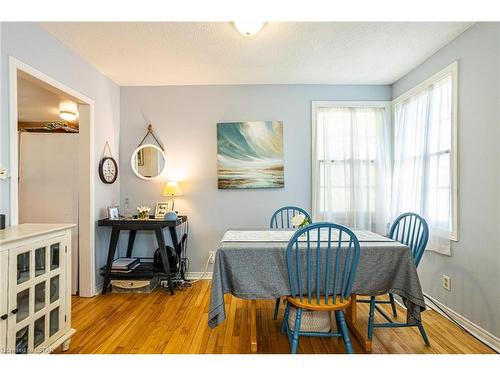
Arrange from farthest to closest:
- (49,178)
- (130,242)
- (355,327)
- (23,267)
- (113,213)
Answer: (130,242) → (113,213) → (49,178) → (355,327) → (23,267)

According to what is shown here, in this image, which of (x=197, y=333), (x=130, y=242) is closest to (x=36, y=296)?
(x=197, y=333)

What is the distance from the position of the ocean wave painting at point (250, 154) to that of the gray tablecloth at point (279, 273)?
1606 millimetres

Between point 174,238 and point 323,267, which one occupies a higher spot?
point 323,267

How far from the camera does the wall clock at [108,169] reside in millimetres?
2934

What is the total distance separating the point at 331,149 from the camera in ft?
10.9

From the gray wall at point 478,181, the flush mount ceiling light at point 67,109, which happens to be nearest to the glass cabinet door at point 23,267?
the flush mount ceiling light at point 67,109

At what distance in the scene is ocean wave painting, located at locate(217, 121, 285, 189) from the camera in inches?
130

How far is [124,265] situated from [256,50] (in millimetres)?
2642

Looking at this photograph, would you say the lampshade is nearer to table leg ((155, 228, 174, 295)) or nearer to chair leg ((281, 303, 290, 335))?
table leg ((155, 228, 174, 295))

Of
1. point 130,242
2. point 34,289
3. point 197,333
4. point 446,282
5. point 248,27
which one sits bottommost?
point 197,333

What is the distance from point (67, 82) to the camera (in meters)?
2.42

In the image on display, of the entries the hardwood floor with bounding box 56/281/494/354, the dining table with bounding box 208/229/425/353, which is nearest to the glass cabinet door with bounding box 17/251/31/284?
the hardwood floor with bounding box 56/281/494/354

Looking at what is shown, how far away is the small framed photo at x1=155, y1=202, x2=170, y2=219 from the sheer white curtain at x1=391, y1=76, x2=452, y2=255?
277 centimetres

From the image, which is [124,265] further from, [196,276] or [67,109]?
[67,109]
